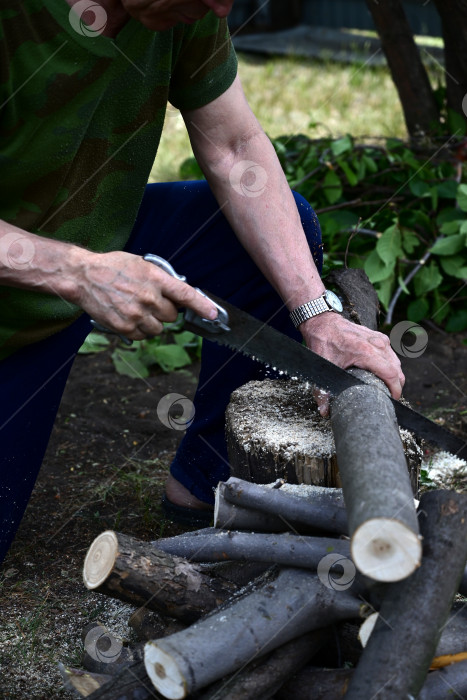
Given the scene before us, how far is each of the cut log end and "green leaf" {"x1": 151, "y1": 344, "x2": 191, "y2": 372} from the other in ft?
8.92

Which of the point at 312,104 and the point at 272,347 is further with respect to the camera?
the point at 312,104

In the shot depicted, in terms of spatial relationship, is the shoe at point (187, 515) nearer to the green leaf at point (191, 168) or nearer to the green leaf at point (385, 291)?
the green leaf at point (385, 291)

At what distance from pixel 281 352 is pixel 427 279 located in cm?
225

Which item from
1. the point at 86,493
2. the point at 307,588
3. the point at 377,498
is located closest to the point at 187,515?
the point at 86,493

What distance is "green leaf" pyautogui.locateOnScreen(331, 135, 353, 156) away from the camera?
180 inches

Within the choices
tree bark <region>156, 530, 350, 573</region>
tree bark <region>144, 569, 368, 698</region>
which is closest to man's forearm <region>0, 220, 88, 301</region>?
tree bark <region>156, 530, 350, 573</region>

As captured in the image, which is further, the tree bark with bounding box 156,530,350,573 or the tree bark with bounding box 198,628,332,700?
the tree bark with bounding box 156,530,350,573

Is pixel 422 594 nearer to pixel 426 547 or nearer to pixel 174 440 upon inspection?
pixel 426 547

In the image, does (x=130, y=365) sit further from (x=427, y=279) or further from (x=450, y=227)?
(x=450, y=227)

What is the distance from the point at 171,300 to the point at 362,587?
82 centimetres

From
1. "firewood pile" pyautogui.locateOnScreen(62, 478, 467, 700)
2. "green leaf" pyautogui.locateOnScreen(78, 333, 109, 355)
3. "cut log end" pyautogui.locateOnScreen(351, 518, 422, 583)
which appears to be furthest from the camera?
"green leaf" pyautogui.locateOnScreen(78, 333, 109, 355)

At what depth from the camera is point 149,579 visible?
1949 mm

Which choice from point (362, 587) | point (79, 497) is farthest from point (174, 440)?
point (362, 587)

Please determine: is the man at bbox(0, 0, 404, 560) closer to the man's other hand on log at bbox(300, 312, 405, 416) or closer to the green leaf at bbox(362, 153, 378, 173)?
the man's other hand on log at bbox(300, 312, 405, 416)
